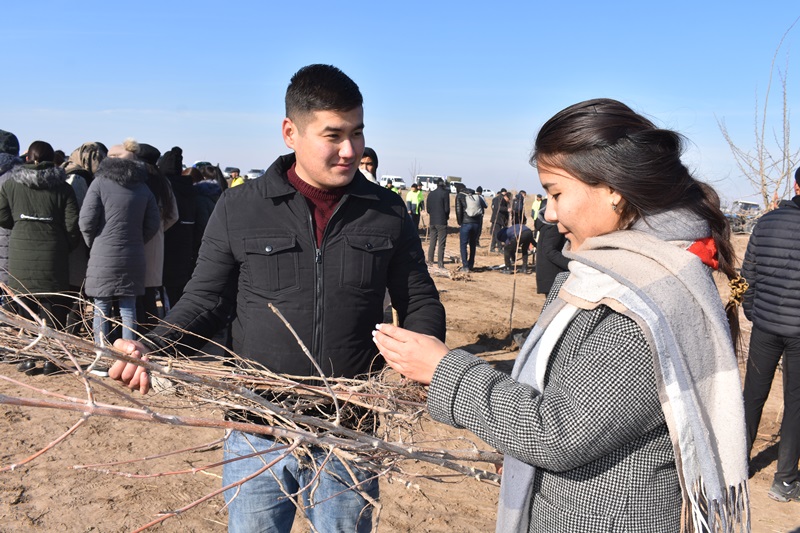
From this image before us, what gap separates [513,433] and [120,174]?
480 centimetres

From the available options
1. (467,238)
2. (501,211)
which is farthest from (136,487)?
(501,211)

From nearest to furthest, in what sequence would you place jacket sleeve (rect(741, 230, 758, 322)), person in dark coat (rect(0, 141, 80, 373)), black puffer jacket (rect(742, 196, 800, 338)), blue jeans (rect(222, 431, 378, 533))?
blue jeans (rect(222, 431, 378, 533)) → black puffer jacket (rect(742, 196, 800, 338)) → jacket sleeve (rect(741, 230, 758, 322)) → person in dark coat (rect(0, 141, 80, 373))

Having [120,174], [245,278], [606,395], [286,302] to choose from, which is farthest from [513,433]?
[120,174]

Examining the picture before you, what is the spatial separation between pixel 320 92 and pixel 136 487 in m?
2.85

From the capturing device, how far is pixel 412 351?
1581 millimetres

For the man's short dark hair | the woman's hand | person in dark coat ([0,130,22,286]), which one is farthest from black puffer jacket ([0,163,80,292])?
the woman's hand

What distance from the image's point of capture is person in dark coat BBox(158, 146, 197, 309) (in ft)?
21.7

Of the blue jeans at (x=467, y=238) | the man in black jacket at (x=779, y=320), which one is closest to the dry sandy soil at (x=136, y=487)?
the man in black jacket at (x=779, y=320)

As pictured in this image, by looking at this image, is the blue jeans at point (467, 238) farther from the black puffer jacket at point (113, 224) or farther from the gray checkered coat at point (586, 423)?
the gray checkered coat at point (586, 423)

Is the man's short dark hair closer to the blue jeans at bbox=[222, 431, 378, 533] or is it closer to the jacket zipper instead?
the jacket zipper

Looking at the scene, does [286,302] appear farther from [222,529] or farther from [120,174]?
[120,174]

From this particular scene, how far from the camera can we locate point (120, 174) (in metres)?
5.31

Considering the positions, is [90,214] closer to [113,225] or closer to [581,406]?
[113,225]

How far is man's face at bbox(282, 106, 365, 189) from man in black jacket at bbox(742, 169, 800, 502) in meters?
3.24
